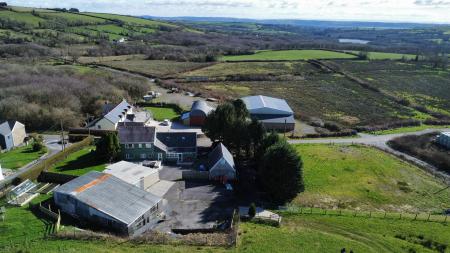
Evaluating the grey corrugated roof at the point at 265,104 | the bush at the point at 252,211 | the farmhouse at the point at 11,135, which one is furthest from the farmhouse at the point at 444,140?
the farmhouse at the point at 11,135

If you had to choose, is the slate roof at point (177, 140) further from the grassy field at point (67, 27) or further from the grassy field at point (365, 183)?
the grassy field at point (67, 27)

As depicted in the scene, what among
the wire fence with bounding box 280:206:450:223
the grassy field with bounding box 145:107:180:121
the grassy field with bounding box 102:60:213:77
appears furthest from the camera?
the grassy field with bounding box 102:60:213:77

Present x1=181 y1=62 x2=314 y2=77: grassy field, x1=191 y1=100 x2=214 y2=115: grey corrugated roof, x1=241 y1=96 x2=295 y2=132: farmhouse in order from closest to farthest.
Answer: x1=191 y1=100 x2=214 y2=115: grey corrugated roof, x1=241 y1=96 x2=295 y2=132: farmhouse, x1=181 y1=62 x2=314 y2=77: grassy field

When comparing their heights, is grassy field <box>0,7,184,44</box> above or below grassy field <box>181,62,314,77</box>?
above

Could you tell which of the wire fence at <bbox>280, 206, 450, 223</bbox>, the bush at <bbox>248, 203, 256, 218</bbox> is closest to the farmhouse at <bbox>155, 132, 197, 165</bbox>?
the bush at <bbox>248, 203, 256, 218</bbox>

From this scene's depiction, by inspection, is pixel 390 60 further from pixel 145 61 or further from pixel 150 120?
pixel 150 120

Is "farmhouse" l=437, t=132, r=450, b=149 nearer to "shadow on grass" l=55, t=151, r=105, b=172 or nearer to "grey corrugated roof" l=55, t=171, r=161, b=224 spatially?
"grey corrugated roof" l=55, t=171, r=161, b=224

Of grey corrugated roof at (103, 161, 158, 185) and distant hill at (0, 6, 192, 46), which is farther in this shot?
distant hill at (0, 6, 192, 46)
